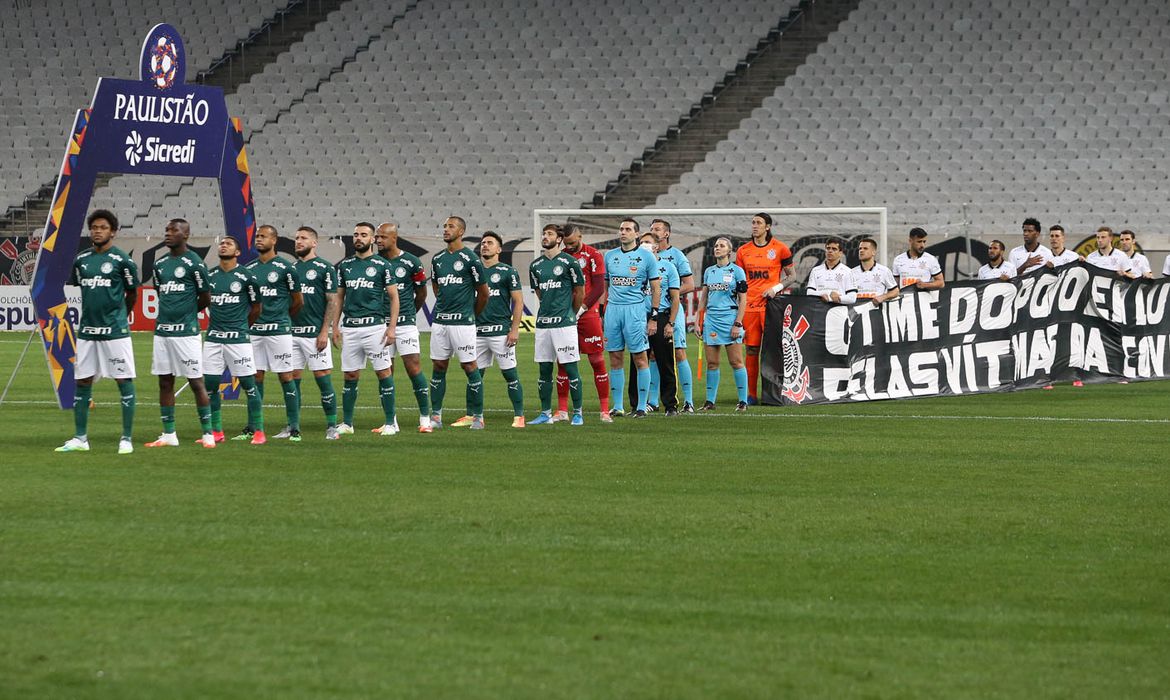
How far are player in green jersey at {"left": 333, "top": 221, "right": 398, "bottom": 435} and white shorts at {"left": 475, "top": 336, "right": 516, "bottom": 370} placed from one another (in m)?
1.14

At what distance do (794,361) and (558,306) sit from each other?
374cm

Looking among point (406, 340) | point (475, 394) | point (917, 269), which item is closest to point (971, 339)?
point (917, 269)

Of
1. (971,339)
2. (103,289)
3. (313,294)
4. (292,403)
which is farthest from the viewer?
(971,339)

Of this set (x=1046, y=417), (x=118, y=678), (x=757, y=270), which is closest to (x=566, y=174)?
(x=757, y=270)

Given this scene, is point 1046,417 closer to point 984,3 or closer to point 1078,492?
point 1078,492

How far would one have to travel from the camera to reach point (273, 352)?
12.8 metres

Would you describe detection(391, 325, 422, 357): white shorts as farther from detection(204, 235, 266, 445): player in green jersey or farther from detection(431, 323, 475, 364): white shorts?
detection(204, 235, 266, 445): player in green jersey

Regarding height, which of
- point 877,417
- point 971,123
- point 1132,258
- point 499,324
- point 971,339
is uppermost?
point 971,123

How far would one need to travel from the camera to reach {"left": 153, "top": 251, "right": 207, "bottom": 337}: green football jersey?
11727 mm

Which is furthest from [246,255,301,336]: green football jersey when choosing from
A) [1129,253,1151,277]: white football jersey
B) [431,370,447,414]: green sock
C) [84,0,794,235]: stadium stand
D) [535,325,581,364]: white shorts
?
[84,0,794,235]: stadium stand

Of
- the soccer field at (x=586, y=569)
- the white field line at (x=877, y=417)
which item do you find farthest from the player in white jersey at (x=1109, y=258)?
the soccer field at (x=586, y=569)

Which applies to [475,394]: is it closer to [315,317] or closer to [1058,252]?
[315,317]

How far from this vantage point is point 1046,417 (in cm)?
1475

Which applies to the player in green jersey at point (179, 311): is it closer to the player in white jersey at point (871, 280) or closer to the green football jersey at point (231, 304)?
the green football jersey at point (231, 304)
